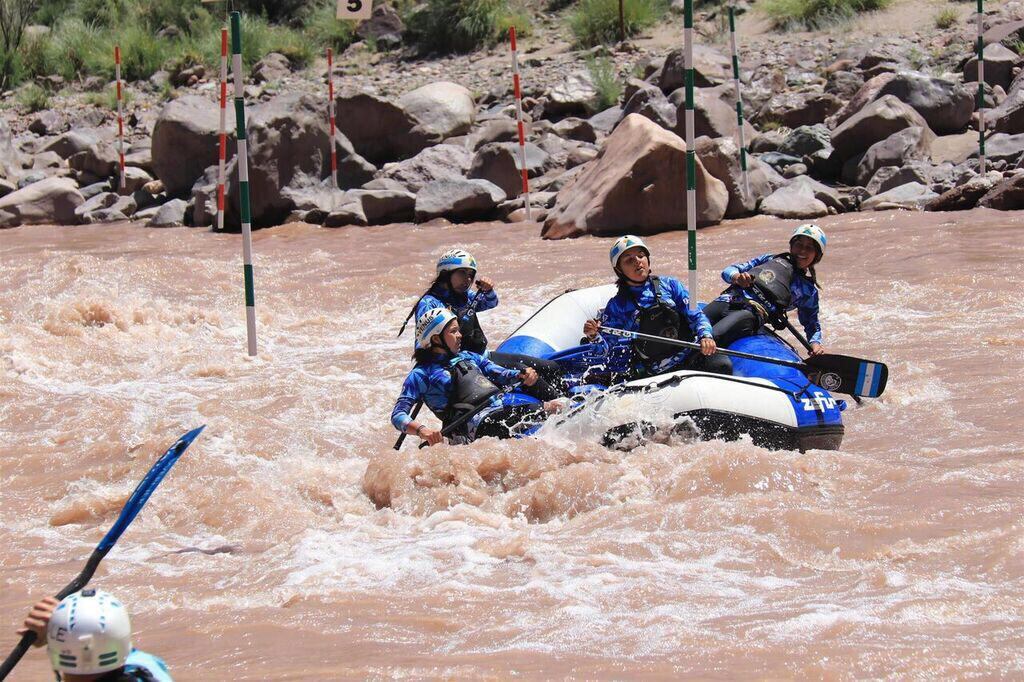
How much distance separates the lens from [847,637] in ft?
11.6

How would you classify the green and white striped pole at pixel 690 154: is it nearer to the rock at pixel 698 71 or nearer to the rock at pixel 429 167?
the rock at pixel 429 167

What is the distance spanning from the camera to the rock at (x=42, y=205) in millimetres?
15234

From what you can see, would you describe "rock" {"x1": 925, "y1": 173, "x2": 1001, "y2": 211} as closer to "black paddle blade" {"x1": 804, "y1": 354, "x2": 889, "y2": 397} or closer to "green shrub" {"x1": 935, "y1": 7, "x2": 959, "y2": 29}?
"green shrub" {"x1": 935, "y1": 7, "x2": 959, "y2": 29}

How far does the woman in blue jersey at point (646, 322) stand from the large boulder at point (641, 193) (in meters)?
5.60

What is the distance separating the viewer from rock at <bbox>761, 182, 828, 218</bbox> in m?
12.4

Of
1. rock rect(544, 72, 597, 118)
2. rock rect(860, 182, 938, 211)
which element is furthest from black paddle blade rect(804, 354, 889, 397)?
rock rect(544, 72, 597, 118)

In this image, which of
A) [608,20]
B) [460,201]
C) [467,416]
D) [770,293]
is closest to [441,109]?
[460,201]

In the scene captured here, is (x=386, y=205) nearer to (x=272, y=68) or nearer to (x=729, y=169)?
(x=729, y=169)

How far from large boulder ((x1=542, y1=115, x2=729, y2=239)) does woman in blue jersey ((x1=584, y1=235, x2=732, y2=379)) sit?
18.4 feet

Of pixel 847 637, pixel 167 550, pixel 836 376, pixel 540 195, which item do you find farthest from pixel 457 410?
pixel 540 195

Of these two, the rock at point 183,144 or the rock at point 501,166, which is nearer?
the rock at point 501,166

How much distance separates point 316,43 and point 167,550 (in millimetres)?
18269

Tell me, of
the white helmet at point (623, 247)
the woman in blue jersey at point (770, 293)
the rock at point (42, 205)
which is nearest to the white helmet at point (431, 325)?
the white helmet at point (623, 247)

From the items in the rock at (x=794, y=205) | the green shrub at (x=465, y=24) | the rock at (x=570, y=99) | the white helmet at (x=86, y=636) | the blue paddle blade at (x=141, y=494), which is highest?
the green shrub at (x=465, y=24)
